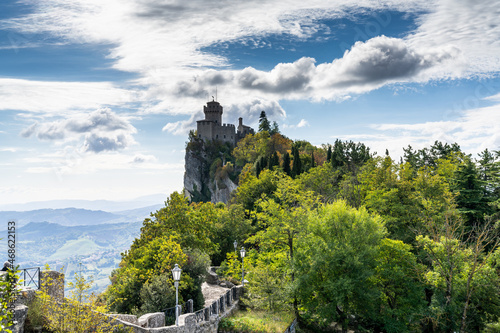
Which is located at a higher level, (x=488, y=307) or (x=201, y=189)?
(x=201, y=189)

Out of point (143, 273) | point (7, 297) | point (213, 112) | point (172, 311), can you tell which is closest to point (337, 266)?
point (172, 311)

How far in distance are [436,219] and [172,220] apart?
23.4 meters

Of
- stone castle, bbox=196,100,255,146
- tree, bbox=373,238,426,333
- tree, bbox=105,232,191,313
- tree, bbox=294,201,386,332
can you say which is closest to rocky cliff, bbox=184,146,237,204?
stone castle, bbox=196,100,255,146

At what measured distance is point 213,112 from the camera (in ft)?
381

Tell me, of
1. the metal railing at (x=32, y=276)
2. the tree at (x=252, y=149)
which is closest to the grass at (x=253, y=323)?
the metal railing at (x=32, y=276)

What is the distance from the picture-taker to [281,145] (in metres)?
85.5

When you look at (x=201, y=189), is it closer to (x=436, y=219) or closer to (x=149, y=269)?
(x=436, y=219)

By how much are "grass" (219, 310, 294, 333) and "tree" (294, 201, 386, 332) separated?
249cm

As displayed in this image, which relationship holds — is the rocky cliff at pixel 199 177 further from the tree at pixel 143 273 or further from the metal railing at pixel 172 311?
the metal railing at pixel 172 311

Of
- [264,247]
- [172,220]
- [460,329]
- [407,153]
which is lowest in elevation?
Result: [460,329]

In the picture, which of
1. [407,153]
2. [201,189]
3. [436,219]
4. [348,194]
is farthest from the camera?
[201,189]

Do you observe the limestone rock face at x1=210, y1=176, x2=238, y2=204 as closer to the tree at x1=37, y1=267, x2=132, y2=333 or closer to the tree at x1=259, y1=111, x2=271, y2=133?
the tree at x1=259, y1=111, x2=271, y2=133

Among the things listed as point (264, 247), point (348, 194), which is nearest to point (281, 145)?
point (348, 194)

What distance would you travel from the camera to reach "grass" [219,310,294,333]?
63.9 ft
